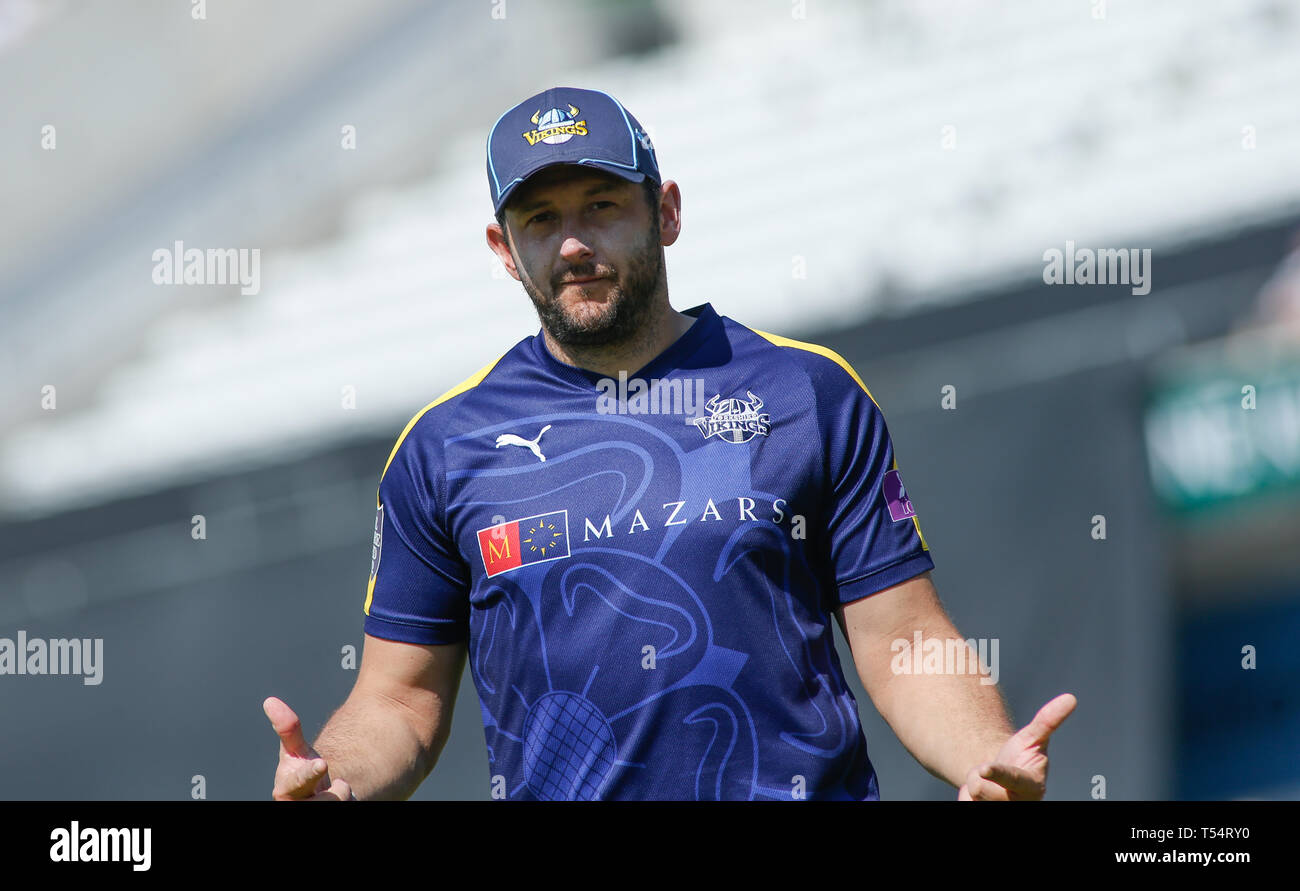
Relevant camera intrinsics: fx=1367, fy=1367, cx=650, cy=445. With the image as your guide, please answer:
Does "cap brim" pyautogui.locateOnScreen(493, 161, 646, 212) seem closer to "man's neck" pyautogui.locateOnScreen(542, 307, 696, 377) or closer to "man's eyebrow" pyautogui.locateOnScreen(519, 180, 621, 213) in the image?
"man's eyebrow" pyautogui.locateOnScreen(519, 180, 621, 213)

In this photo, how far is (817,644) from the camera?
6.32 feet

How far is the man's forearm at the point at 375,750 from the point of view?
6.42ft

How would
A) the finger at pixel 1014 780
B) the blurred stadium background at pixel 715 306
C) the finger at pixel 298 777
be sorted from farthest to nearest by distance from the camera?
the blurred stadium background at pixel 715 306 → the finger at pixel 298 777 → the finger at pixel 1014 780

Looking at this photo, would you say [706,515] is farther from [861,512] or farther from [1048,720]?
[1048,720]

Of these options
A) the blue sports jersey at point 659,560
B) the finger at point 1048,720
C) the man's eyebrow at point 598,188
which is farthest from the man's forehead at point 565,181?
the finger at point 1048,720

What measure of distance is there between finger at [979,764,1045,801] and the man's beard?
0.82 m

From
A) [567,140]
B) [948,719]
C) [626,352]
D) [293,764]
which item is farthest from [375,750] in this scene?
[567,140]

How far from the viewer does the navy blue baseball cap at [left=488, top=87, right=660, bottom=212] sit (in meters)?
1.99

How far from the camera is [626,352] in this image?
6.75 ft

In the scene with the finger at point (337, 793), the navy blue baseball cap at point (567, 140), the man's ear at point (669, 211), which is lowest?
the finger at point (337, 793)

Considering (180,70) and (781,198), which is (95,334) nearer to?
(180,70)

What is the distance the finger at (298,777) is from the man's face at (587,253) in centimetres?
71

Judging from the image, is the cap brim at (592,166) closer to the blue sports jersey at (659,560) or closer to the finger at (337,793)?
the blue sports jersey at (659,560)
